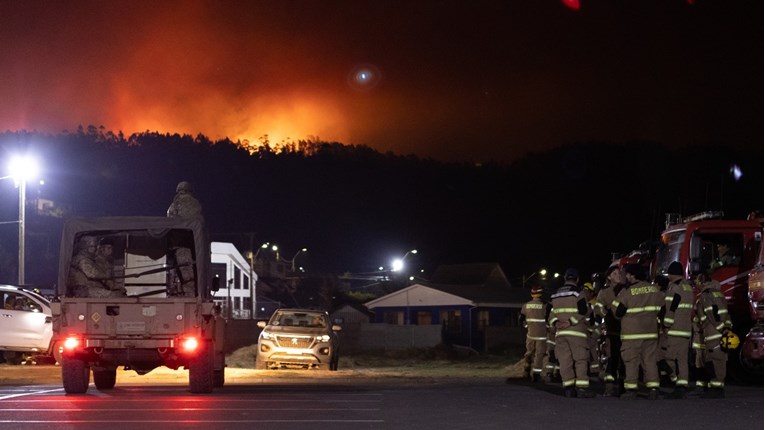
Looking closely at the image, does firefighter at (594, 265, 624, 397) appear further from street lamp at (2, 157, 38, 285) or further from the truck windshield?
street lamp at (2, 157, 38, 285)

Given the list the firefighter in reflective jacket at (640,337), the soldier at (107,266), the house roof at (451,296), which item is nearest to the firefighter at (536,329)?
the firefighter in reflective jacket at (640,337)

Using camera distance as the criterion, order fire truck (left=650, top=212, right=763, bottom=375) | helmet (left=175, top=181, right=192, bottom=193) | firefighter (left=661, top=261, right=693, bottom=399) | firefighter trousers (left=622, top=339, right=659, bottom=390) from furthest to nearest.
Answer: fire truck (left=650, top=212, right=763, bottom=375), helmet (left=175, top=181, right=192, bottom=193), firefighter (left=661, top=261, right=693, bottom=399), firefighter trousers (left=622, top=339, right=659, bottom=390)

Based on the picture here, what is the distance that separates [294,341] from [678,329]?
1244 centimetres

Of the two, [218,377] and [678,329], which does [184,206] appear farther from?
[678,329]

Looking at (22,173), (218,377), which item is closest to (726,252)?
(218,377)

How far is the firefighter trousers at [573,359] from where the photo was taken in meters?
15.5

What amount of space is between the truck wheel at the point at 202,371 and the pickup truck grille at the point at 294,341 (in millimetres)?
9469

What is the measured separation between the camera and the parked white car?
26.5 meters

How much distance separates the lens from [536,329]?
19.8 meters

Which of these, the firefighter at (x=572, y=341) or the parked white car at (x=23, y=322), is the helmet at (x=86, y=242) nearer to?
the firefighter at (x=572, y=341)

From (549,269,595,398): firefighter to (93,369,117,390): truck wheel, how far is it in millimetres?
7478

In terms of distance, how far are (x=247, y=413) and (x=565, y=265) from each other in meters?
84.7

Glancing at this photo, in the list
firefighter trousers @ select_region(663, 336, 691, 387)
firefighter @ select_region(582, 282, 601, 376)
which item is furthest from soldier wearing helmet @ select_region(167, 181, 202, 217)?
firefighter trousers @ select_region(663, 336, 691, 387)

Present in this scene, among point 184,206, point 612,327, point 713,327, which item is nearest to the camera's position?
point 713,327
